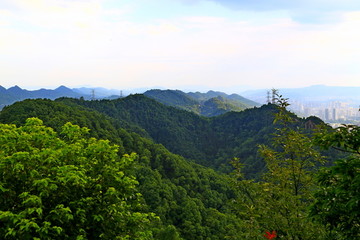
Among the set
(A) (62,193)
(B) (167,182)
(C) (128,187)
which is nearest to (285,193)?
(C) (128,187)

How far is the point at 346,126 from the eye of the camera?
6.78 m

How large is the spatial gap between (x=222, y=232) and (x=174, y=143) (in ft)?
255

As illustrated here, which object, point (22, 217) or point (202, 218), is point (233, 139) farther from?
point (22, 217)

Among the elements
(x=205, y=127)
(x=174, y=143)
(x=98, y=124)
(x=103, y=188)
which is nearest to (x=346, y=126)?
(x=103, y=188)

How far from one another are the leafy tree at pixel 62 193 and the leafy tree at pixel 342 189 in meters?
5.74

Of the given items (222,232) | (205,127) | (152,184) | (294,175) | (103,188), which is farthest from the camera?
(205,127)

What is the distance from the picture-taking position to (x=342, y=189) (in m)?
5.83

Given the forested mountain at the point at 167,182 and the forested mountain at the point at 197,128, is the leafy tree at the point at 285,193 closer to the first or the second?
the forested mountain at the point at 167,182

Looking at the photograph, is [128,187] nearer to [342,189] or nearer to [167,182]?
[342,189]

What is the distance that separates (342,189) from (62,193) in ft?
25.1

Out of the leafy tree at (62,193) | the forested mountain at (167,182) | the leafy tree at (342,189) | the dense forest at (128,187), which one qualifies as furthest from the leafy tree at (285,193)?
the forested mountain at (167,182)

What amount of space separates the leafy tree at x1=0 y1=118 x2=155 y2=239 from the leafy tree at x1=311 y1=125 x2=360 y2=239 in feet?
18.8

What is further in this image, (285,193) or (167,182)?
(167,182)

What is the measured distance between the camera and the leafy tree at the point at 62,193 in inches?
286
